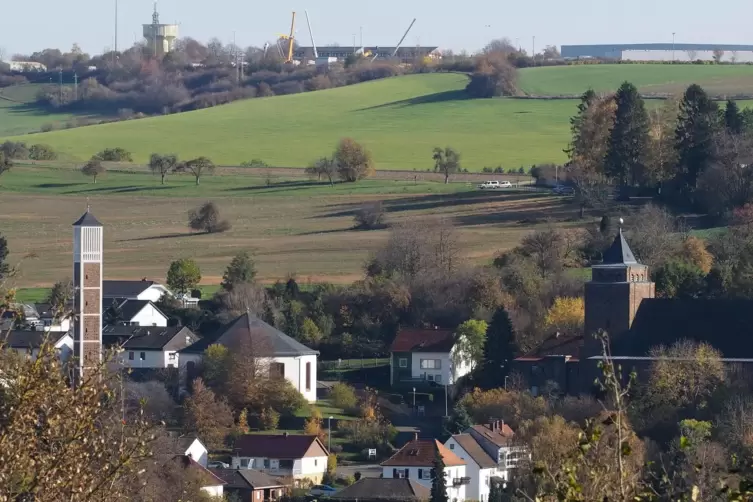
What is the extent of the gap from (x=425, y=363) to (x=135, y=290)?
1346cm

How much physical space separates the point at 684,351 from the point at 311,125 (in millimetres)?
67486

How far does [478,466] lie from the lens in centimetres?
4606

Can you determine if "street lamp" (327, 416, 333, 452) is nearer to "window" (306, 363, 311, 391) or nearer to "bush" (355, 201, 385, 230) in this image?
"window" (306, 363, 311, 391)

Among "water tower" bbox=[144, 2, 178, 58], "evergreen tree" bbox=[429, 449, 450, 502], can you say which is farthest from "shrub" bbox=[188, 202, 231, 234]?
"water tower" bbox=[144, 2, 178, 58]

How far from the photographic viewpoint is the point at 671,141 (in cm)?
7475

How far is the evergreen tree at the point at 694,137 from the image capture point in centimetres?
7125

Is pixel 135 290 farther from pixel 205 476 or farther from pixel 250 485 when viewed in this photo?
pixel 205 476

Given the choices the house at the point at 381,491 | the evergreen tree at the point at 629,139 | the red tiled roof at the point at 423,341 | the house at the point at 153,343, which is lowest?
the house at the point at 381,491

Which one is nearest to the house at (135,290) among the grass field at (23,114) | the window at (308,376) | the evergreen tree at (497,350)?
the window at (308,376)

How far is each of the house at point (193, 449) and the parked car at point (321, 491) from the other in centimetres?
273

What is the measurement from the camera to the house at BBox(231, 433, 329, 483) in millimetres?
46906

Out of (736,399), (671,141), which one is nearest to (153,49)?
(671,141)

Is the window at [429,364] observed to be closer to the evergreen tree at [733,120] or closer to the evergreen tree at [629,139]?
the evergreen tree at [629,139]

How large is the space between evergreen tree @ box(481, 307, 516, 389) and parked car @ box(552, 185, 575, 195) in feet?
81.4
